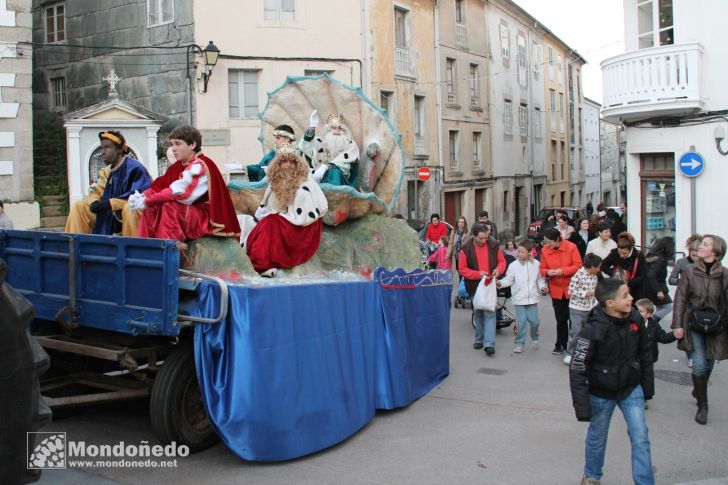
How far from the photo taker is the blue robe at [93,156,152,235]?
7234 mm

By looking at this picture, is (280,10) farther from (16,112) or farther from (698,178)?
(698,178)

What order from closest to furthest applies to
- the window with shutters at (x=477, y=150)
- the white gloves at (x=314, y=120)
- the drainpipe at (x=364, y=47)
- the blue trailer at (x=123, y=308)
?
the blue trailer at (x=123, y=308), the white gloves at (x=314, y=120), the drainpipe at (x=364, y=47), the window with shutters at (x=477, y=150)

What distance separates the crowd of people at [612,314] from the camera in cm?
536

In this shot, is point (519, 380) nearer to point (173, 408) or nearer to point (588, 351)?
point (588, 351)

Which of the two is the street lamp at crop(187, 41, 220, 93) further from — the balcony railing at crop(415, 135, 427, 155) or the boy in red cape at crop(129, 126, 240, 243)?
the boy in red cape at crop(129, 126, 240, 243)

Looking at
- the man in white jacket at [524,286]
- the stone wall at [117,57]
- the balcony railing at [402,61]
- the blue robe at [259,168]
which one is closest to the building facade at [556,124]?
the balcony railing at [402,61]

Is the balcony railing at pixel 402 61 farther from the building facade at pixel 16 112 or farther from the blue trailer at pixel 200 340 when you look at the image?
the blue trailer at pixel 200 340

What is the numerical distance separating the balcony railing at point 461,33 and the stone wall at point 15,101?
59.3 ft

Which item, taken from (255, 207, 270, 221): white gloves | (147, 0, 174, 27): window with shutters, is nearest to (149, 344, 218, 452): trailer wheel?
(255, 207, 270, 221): white gloves

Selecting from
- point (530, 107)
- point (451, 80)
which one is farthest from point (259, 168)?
point (530, 107)

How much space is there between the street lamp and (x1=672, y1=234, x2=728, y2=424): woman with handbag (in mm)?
15130

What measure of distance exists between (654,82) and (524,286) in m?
6.70

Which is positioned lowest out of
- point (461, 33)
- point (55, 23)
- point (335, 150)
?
point (335, 150)

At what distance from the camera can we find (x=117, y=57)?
2198cm
